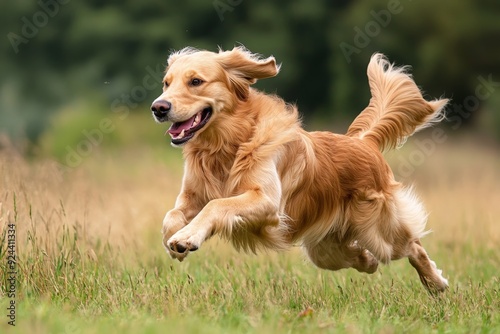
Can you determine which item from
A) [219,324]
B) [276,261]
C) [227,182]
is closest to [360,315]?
[219,324]

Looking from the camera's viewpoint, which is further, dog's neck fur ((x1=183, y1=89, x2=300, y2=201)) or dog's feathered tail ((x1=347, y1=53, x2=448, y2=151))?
dog's feathered tail ((x1=347, y1=53, x2=448, y2=151))

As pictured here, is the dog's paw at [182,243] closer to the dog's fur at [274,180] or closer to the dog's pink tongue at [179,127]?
the dog's fur at [274,180]

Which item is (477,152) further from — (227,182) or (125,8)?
(227,182)

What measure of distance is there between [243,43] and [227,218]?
869 inches

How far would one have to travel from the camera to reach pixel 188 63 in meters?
5.64

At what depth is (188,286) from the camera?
223 inches

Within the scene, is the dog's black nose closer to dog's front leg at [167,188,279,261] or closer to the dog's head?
the dog's head

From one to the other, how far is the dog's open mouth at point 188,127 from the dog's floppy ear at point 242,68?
1.12ft

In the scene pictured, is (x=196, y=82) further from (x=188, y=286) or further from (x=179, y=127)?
(x=188, y=286)

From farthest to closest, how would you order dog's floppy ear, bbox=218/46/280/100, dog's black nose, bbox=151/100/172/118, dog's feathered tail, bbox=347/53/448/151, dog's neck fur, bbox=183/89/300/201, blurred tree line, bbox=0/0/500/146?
blurred tree line, bbox=0/0/500/146 → dog's feathered tail, bbox=347/53/448/151 → dog's floppy ear, bbox=218/46/280/100 → dog's neck fur, bbox=183/89/300/201 → dog's black nose, bbox=151/100/172/118

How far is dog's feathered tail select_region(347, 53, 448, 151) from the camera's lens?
686 centimetres

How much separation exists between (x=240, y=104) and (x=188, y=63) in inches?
18.7

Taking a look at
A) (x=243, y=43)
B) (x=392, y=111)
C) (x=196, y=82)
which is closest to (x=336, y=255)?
(x=392, y=111)

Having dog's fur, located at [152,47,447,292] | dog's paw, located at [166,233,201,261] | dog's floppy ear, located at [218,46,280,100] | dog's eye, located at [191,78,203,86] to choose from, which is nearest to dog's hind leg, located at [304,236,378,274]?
dog's fur, located at [152,47,447,292]
